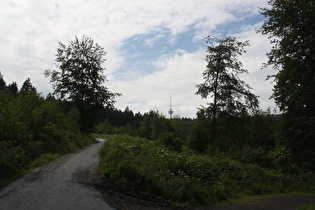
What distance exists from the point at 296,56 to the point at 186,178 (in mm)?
11004

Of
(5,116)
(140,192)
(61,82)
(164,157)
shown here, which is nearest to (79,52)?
(61,82)

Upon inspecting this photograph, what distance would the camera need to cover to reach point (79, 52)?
31.3 metres

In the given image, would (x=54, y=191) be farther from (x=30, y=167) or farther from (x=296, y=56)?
(x=296, y=56)

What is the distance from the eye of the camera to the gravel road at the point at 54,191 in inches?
243

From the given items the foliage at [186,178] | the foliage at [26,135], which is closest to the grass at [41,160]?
the foliage at [26,135]

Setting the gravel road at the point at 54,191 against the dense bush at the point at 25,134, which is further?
the dense bush at the point at 25,134

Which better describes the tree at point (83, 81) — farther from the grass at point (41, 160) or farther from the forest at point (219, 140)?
the grass at point (41, 160)

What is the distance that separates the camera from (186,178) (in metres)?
9.73

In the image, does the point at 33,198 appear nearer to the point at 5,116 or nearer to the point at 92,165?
the point at 92,165

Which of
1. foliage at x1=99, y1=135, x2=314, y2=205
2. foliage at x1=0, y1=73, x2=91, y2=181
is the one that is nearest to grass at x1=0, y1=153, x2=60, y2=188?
foliage at x1=0, y1=73, x2=91, y2=181

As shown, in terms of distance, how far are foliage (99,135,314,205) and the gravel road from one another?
4.42ft

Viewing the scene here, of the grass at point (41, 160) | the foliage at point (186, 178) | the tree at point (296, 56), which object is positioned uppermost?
the tree at point (296, 56)

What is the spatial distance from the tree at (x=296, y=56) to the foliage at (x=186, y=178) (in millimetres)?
4630

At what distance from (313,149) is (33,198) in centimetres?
1825
